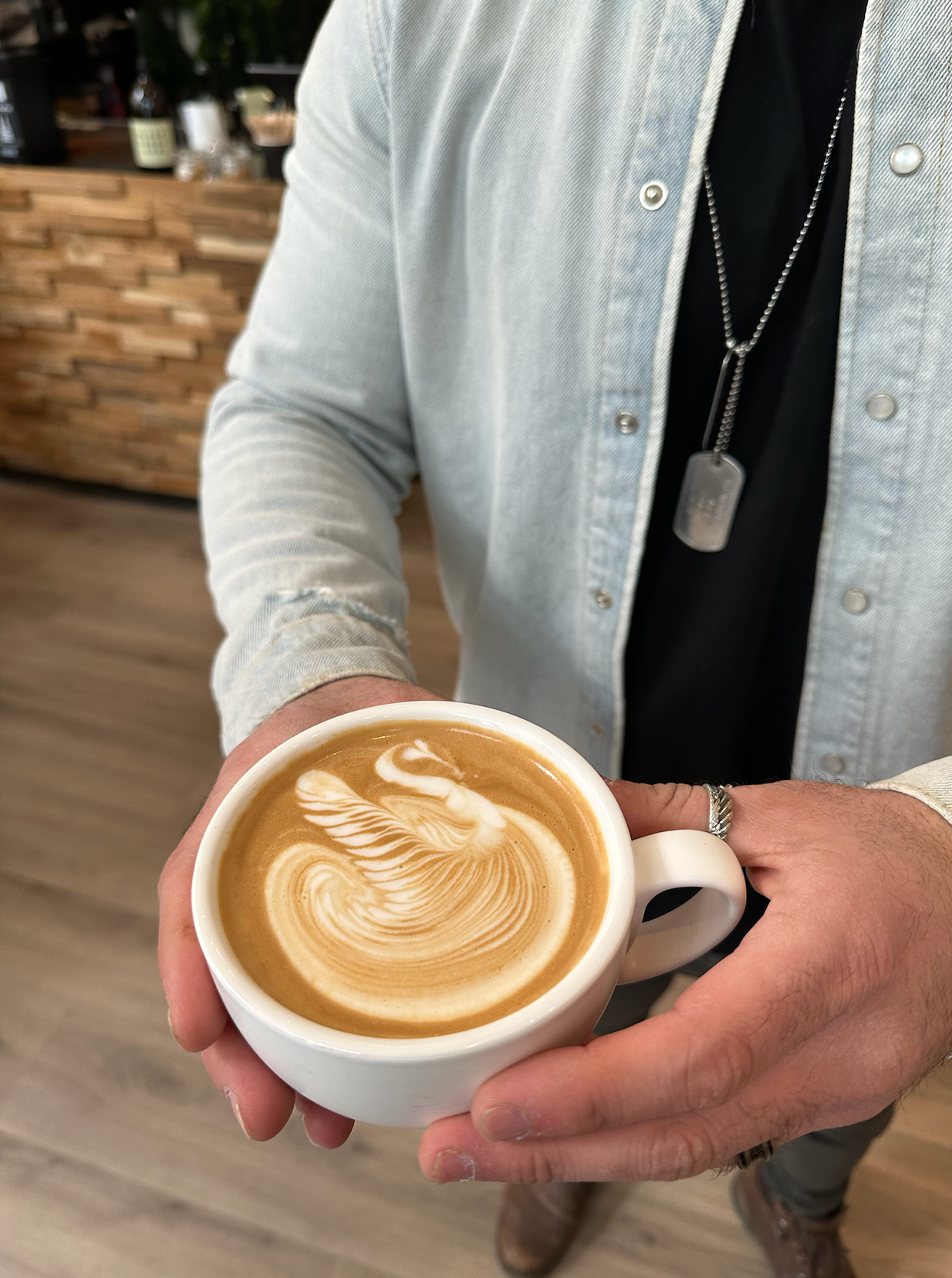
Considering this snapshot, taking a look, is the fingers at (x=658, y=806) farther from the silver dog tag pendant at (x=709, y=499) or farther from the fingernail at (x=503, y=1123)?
the silver dog tag pendant at (x=709, y=499)

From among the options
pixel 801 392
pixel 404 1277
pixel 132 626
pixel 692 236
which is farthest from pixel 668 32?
pixel 132 626

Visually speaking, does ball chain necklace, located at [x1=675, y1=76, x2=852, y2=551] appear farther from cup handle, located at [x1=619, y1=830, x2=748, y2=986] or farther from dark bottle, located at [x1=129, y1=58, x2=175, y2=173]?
dark bottle, located at [x1=129, y1=58, x2=175, y2=173]

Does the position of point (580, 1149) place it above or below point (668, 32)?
below

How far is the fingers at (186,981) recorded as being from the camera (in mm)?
486

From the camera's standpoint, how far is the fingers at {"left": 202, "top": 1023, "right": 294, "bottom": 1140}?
0.51m

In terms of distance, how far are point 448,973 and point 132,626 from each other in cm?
224

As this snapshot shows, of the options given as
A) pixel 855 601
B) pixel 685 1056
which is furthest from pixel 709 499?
pixel 685 1056

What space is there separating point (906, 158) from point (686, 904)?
0.54 metres

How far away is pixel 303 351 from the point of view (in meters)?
0.83

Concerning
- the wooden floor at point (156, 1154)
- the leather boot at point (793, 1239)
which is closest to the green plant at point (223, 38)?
the wooden floor at point (156, 1154)

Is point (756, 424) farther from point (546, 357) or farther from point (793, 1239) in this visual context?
point (793, 1239)

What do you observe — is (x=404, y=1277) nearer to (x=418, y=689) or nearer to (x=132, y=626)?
(x=418, y=689)

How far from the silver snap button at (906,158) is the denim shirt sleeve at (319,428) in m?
0.40

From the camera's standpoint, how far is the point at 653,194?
2.27 feet
